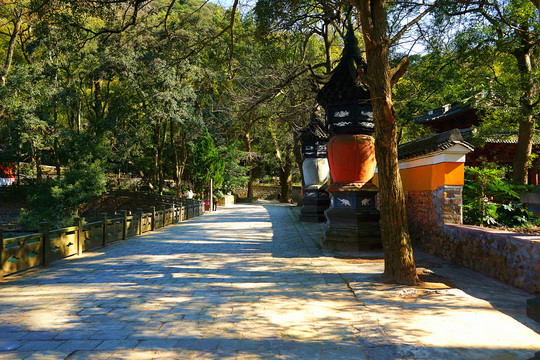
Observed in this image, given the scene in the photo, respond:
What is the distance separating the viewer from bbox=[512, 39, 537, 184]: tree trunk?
34.3 feet

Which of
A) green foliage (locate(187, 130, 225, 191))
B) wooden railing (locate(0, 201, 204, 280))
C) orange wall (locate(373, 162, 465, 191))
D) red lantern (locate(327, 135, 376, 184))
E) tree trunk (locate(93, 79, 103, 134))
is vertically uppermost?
tree trunk (locate(93, 79, 103, 134))

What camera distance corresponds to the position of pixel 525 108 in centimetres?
1081

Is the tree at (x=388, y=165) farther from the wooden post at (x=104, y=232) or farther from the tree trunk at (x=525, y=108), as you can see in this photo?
the wooden post at (x=104, y=232)

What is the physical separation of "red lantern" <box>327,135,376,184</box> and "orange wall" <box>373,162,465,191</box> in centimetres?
109

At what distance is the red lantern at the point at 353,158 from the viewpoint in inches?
360

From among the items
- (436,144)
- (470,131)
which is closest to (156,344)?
(436,144)

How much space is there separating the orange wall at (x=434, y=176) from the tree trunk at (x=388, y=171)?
243 cm

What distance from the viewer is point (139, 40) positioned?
71.4ft

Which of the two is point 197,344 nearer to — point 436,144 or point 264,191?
point 436,144

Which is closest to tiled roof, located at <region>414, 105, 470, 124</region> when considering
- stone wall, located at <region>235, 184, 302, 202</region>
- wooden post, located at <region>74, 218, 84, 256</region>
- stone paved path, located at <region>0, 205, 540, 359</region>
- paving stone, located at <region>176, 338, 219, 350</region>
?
stone paved path, located at <region>0, 205, 540, 359</region>

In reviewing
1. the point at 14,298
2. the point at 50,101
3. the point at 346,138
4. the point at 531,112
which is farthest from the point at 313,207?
the point at 50,101

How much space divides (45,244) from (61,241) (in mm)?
595

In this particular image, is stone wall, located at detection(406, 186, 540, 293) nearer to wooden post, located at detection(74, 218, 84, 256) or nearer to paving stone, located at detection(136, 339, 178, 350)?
paving stone, located at detection(136, 339, 178, 350)

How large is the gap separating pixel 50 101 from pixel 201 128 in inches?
370
